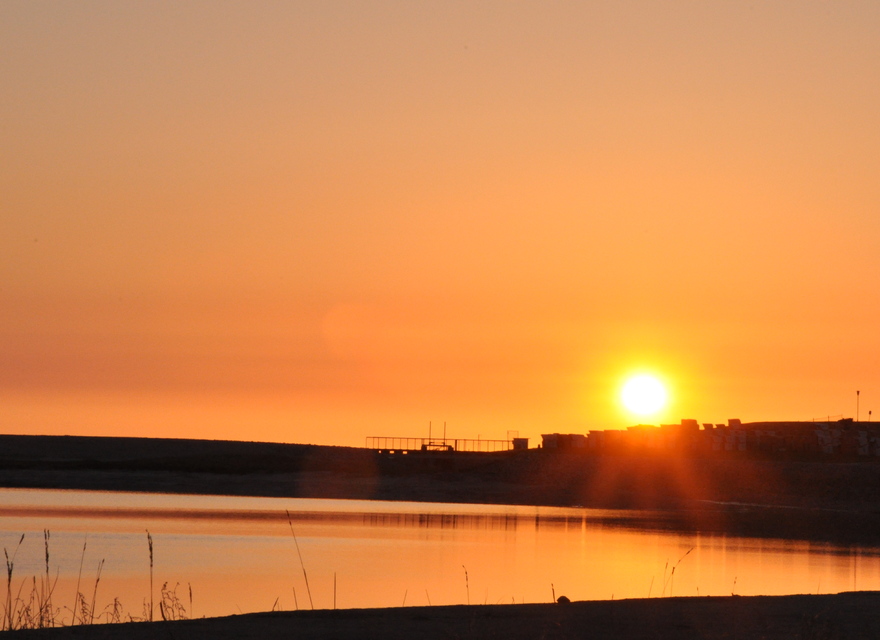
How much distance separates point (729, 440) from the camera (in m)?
100

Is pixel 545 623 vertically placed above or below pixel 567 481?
above

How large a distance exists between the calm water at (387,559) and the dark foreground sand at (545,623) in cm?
635

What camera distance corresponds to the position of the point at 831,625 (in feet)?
51.7

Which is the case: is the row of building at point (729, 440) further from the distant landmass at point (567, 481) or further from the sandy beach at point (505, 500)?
the sandy beach at point (505, 500)

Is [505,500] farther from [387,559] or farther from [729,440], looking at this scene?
[387,559]

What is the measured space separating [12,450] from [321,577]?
161 metres

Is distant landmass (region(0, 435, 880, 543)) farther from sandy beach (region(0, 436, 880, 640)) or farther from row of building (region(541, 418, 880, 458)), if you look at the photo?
row of building (region(541, 418, 880, 458))

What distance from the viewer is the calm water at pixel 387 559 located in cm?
2619

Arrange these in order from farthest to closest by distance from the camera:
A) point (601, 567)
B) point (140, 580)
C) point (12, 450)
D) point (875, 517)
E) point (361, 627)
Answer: point (12, 450), point (875, 517), point (601, 567), point (140, 580), point (361, 627)

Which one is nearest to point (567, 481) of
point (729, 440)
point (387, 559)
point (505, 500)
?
point (505, 500)

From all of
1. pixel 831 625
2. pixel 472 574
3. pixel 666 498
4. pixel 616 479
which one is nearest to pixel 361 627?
pixel 831 625

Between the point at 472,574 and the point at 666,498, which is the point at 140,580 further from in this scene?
the point at 666,498

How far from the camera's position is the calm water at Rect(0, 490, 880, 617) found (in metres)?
26.2

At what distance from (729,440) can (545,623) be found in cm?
8763
